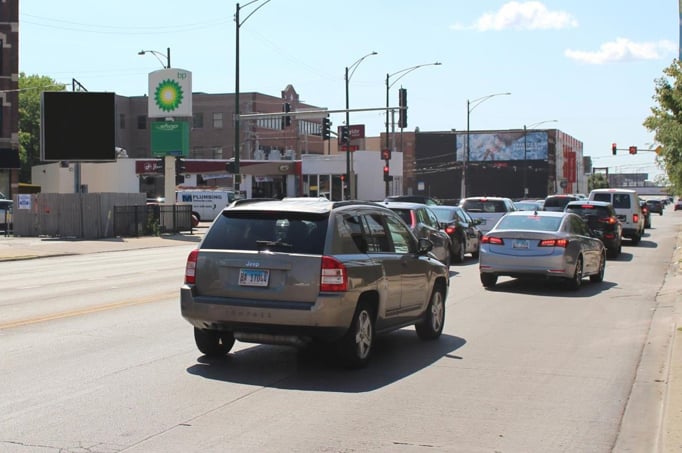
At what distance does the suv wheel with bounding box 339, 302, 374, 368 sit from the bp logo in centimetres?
3974

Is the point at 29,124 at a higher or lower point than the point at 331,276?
higher

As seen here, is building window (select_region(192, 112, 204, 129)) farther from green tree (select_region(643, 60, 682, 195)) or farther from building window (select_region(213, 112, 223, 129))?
green tree (select_region(643, 60, 682, 195))

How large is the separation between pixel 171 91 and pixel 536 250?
111ft

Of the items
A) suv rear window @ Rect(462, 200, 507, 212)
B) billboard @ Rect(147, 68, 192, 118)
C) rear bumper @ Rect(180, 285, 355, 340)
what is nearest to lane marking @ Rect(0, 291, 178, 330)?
rear bumper @ Rect(180, 285, 355, 340)

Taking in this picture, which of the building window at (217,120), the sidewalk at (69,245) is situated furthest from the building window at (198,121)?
the sidewalk at (69,245)

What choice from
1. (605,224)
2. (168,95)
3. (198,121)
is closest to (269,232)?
(605,224)

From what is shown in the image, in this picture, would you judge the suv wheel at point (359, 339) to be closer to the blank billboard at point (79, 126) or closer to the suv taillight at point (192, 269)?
the suv taillight at point (192, 269)

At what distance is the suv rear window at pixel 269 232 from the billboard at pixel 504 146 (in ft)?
366

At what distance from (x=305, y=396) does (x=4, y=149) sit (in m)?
52.1

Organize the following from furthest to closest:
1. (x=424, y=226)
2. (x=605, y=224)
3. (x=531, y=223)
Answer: (x=605, y=224), (x=424, y=226), (x=531, y=223)

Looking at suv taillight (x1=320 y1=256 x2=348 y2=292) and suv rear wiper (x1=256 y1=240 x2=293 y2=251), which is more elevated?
suv rear wiper (x1=256 y1=240 x2=293 y2=251)

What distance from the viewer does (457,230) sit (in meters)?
23.9

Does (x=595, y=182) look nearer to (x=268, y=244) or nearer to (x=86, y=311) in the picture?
(x=86, y=311)

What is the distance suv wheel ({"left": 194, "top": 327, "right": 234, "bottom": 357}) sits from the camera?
942 cm
